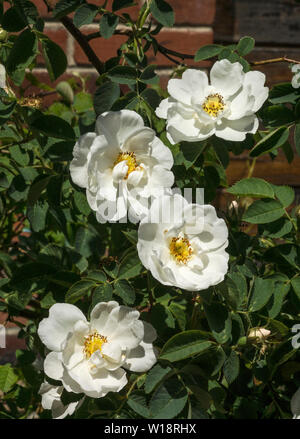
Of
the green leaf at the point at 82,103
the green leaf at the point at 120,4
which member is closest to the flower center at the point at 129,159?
the green leaf at the point at 120,4

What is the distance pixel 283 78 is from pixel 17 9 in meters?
0.91

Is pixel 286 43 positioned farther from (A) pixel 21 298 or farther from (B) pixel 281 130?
(A) pixel 21 298

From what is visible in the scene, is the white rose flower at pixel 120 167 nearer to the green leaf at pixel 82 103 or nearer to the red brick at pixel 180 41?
the green leaf at pixel 82 103

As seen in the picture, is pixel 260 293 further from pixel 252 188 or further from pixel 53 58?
pixel 53 58

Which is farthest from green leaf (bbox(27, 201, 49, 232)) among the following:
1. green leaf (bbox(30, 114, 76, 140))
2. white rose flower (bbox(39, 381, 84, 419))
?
white rose flower (bbox(39, 381, 84, 419))

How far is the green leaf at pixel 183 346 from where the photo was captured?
63 cm

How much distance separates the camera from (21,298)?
75 centimetres

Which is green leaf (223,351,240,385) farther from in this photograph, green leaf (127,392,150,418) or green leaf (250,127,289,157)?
green leaf (250,127,289,157)

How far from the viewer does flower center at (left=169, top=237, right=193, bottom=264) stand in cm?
65

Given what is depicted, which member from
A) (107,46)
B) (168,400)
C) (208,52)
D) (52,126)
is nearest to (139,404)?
(168,400)

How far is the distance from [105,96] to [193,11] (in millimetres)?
A: 713

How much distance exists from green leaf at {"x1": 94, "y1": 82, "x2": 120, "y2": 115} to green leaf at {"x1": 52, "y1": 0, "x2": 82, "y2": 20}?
102 mm

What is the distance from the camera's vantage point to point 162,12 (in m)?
0.71

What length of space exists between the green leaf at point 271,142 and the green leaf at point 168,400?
319mm
